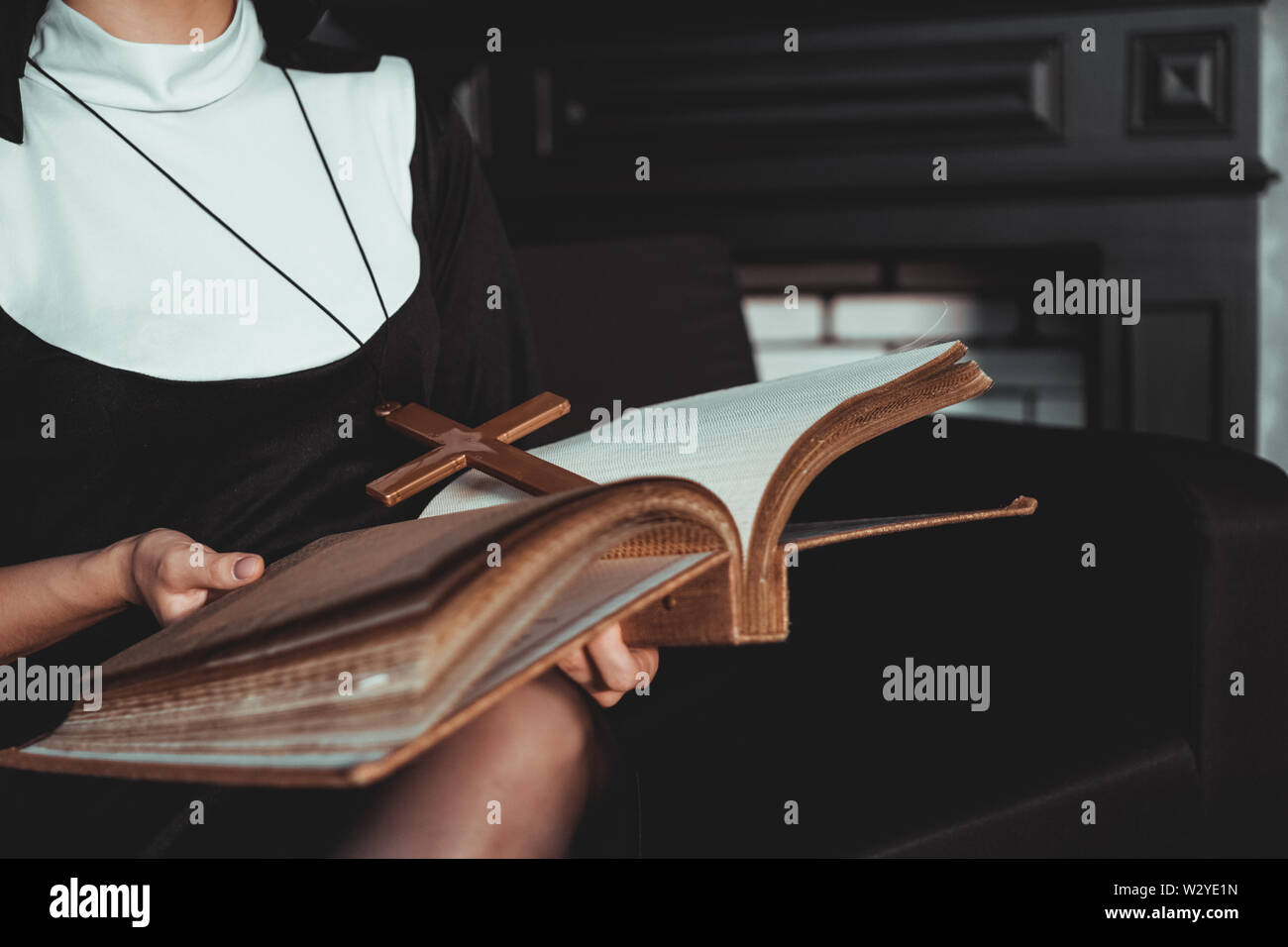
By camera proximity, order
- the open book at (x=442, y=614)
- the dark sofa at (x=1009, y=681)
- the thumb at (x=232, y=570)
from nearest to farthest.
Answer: the open book at (x=442, y=614) < the thumb at (x=232, y=570) < the dark sofa at (x=1009, y=681)

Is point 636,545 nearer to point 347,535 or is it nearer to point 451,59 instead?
point 347,535

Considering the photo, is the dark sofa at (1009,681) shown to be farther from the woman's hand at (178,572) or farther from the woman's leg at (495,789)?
the woman's hand at (178,572)

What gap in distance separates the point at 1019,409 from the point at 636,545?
5.00 ft

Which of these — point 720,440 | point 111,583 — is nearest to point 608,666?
point 720,440

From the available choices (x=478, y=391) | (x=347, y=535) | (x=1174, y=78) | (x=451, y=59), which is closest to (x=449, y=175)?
(x=478, y=391)

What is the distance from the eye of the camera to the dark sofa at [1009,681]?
0.72 meters

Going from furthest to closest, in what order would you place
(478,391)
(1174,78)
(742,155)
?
1. (742,155)
2. (1174,78)
3. (478,391)

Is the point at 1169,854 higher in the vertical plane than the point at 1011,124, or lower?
lower

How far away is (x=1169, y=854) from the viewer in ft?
2.64

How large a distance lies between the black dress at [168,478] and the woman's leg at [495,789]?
60 millimetres

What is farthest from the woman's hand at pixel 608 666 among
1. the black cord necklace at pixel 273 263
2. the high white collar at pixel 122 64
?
the high white collar at pixel 122 64

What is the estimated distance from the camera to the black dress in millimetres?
607

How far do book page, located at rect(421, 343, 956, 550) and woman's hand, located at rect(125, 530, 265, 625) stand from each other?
0.12 metres

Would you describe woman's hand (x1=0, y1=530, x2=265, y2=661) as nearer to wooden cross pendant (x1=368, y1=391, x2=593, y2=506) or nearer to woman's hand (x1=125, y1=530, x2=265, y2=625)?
woman's hand (x1=125, y1=530, x2=265, y2=625)
